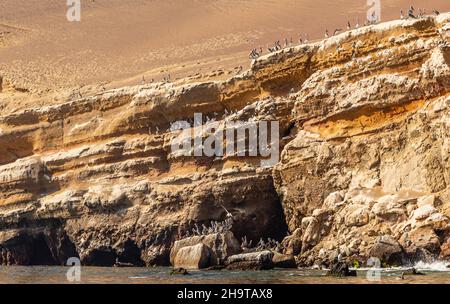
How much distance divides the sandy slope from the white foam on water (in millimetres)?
25437

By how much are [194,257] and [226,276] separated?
19.5ft

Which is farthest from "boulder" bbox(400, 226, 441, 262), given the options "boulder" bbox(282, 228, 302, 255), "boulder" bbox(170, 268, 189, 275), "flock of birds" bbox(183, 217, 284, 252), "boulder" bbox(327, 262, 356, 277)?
"boulder" bbox(170, 268, 189, 275)

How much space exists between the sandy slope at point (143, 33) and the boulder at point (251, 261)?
20272 millimetres

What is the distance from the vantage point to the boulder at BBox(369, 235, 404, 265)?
137 ft

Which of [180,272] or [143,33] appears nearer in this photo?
[180,272]

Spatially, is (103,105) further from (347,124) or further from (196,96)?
(347,124)

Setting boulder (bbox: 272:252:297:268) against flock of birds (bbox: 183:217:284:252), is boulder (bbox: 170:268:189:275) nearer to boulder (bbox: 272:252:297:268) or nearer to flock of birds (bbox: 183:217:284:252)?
boulder (bbox: 272:252:297:268)

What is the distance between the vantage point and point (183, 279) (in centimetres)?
4078

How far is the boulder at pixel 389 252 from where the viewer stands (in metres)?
41.8

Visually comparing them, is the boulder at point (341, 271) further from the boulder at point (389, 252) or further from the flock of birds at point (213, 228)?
the flock of birds at point (213, 228)

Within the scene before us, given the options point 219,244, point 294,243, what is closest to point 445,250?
point 294,243

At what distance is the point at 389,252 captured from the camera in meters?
41.8

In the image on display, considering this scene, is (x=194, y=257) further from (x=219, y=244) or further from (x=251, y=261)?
(x=251, y=261)

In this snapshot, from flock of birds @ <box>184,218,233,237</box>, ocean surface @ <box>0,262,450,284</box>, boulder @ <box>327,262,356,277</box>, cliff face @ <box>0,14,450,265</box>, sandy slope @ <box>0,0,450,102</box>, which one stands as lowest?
ocean surface @ <box>0,262,450,284</box>
